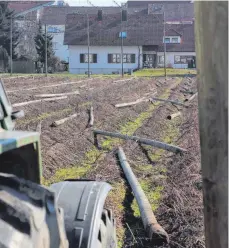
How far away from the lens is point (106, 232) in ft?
9.91

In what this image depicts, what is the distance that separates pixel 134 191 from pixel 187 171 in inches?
42.5

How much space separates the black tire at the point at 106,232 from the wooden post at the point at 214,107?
1.14 m

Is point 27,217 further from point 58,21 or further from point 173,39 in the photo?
point 58,21

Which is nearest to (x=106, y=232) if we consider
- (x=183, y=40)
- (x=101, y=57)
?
(x=101, y=57)

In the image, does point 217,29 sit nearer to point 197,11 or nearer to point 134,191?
point 197,11

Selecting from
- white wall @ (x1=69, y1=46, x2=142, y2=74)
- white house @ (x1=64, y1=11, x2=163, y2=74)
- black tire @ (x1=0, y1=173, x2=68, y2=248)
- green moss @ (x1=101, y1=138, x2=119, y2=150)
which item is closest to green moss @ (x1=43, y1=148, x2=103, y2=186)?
green moss @ (x1=101, y1=138, x2=119, y2=150)

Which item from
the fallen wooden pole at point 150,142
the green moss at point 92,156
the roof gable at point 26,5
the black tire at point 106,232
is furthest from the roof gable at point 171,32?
the black tire at point 106,232

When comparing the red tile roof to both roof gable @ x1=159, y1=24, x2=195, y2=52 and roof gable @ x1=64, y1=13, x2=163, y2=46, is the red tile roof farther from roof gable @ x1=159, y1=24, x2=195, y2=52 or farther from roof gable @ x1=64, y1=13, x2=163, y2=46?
roof gable @ x1=159, y1=24, x2=195, y2=52

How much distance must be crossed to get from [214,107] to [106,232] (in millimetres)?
1550

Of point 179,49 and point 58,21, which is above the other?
point 58,21

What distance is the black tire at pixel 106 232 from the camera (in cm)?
290

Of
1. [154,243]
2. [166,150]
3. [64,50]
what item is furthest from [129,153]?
[64,50]

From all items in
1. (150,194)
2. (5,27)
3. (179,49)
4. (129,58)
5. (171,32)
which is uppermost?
(171,32)

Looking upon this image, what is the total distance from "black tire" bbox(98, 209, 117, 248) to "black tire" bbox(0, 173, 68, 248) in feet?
1.79
